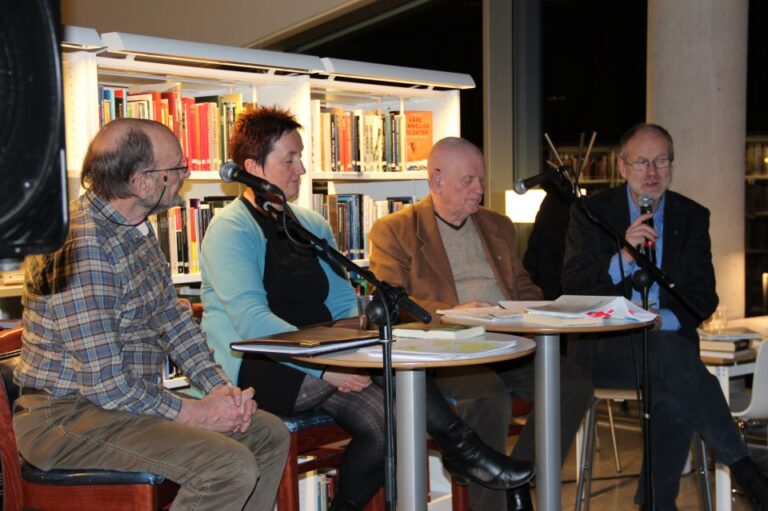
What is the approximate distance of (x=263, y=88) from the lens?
3.90 metres

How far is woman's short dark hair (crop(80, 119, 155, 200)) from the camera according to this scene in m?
2.55

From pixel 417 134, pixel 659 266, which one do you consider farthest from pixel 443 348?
pixel 417 134

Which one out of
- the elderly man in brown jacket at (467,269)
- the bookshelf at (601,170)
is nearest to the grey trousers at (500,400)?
the elderly man in brown jacket at (467,269)

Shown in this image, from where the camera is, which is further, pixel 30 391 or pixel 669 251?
pixel 669 251

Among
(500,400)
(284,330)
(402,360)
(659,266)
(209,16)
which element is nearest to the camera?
(402,360)

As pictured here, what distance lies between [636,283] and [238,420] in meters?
1.22

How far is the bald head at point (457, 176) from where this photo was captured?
3.62 m

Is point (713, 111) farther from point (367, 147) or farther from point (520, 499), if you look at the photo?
point (520, 499)

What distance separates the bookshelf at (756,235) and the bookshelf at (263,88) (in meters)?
2.79

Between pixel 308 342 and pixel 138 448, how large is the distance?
0.50 m

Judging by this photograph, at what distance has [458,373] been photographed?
3.36m

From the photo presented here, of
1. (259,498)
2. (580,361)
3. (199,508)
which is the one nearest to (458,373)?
(580,361)

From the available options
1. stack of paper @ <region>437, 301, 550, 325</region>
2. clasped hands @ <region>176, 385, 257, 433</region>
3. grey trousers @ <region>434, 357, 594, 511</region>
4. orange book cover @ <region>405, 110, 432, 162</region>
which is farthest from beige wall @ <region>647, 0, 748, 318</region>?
clasped hands @ <region>176, 385, 257, 433</region>

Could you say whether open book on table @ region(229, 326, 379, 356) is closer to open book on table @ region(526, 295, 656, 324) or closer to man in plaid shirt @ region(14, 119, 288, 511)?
Answer: man in plaid shirt @ region(14, 119, 288, 511)
